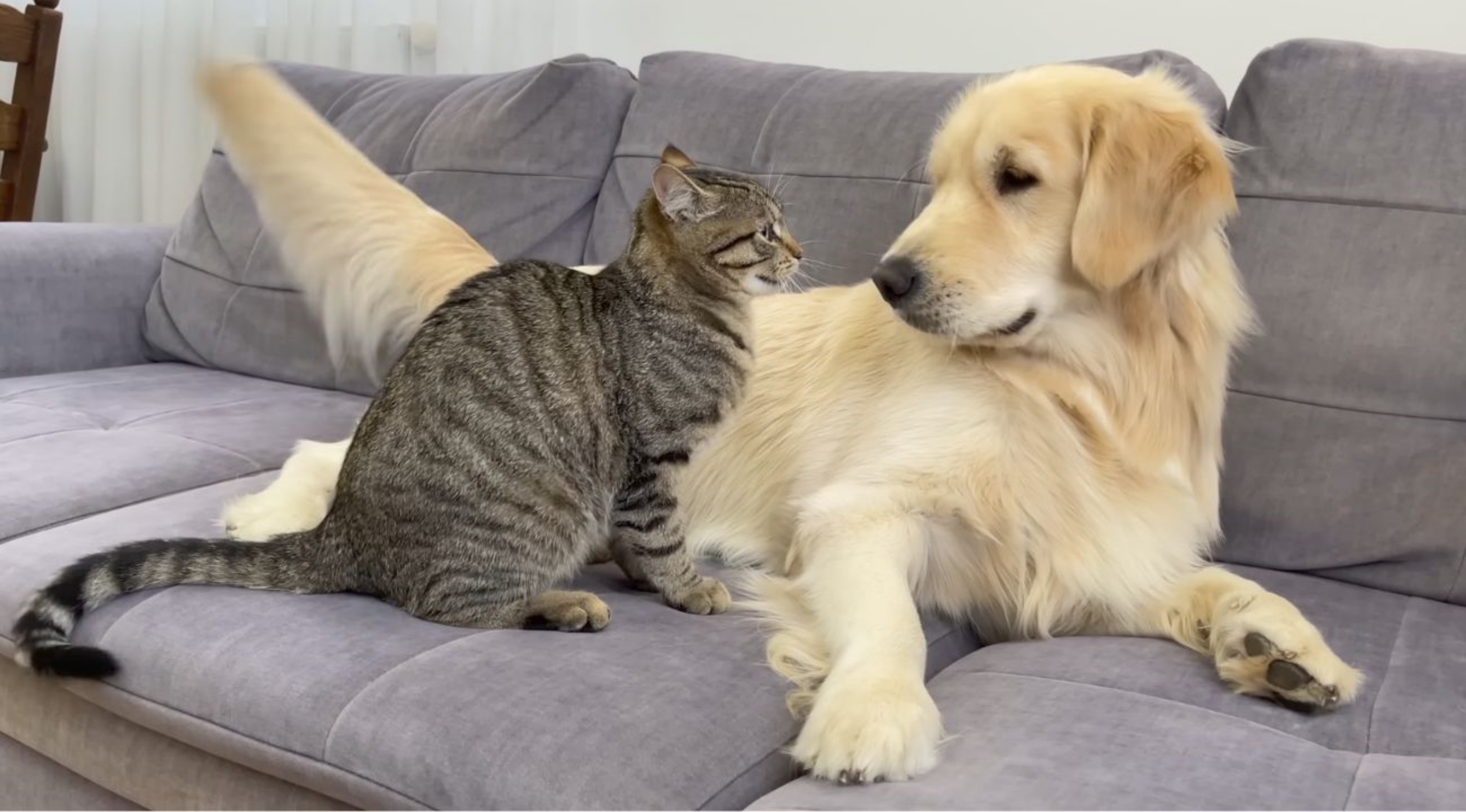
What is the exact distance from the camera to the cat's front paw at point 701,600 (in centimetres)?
137

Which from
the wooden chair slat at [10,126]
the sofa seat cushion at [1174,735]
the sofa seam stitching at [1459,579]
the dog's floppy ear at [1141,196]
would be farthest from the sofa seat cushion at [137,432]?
the sofa seam stitching at [1459,579]

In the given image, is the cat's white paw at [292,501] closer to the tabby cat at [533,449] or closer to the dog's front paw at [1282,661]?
the tabby cat at [533,449]

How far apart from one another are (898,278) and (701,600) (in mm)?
449

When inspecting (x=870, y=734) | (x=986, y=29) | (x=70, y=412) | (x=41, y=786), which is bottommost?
(x=41, y=786)

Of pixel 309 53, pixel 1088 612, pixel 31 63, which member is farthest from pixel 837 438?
pixel 31 63

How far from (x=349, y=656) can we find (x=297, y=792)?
6.2 inches

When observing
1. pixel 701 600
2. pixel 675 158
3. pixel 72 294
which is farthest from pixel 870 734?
pixel 72 294

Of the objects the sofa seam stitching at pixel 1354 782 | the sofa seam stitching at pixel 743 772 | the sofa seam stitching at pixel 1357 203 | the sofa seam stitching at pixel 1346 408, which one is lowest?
the sofa seam stitching at pixel 743 772

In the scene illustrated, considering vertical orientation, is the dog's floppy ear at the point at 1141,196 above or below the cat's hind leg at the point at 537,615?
above

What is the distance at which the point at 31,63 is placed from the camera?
3115 mm

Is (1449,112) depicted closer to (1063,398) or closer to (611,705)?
(1063,398)

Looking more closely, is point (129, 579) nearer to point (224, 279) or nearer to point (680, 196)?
point (680, 196)

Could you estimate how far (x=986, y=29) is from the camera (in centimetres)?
245

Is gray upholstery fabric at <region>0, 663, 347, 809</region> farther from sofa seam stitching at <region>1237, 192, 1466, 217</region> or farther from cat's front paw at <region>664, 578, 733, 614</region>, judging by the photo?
sofa seam stitching at <region>1237, 192, 1466, 217</region>
